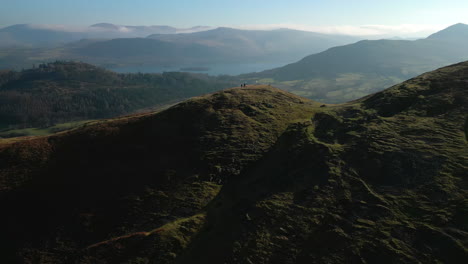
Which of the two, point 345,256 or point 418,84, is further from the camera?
point 418,84

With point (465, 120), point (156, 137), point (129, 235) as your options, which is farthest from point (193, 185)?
point (465, 120)

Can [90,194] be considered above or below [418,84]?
below

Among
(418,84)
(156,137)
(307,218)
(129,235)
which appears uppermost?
(418,84)

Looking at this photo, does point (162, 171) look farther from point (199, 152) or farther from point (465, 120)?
point (465, 120)

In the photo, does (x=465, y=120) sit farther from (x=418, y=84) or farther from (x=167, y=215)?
(x=167, y=215)

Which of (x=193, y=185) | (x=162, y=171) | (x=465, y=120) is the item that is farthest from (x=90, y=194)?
(x=465, y=120)

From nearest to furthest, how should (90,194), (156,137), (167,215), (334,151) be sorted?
(167,215) < (90,194) < (334,151) < (156,137)

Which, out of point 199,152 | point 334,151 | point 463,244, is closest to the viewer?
point 463,244
